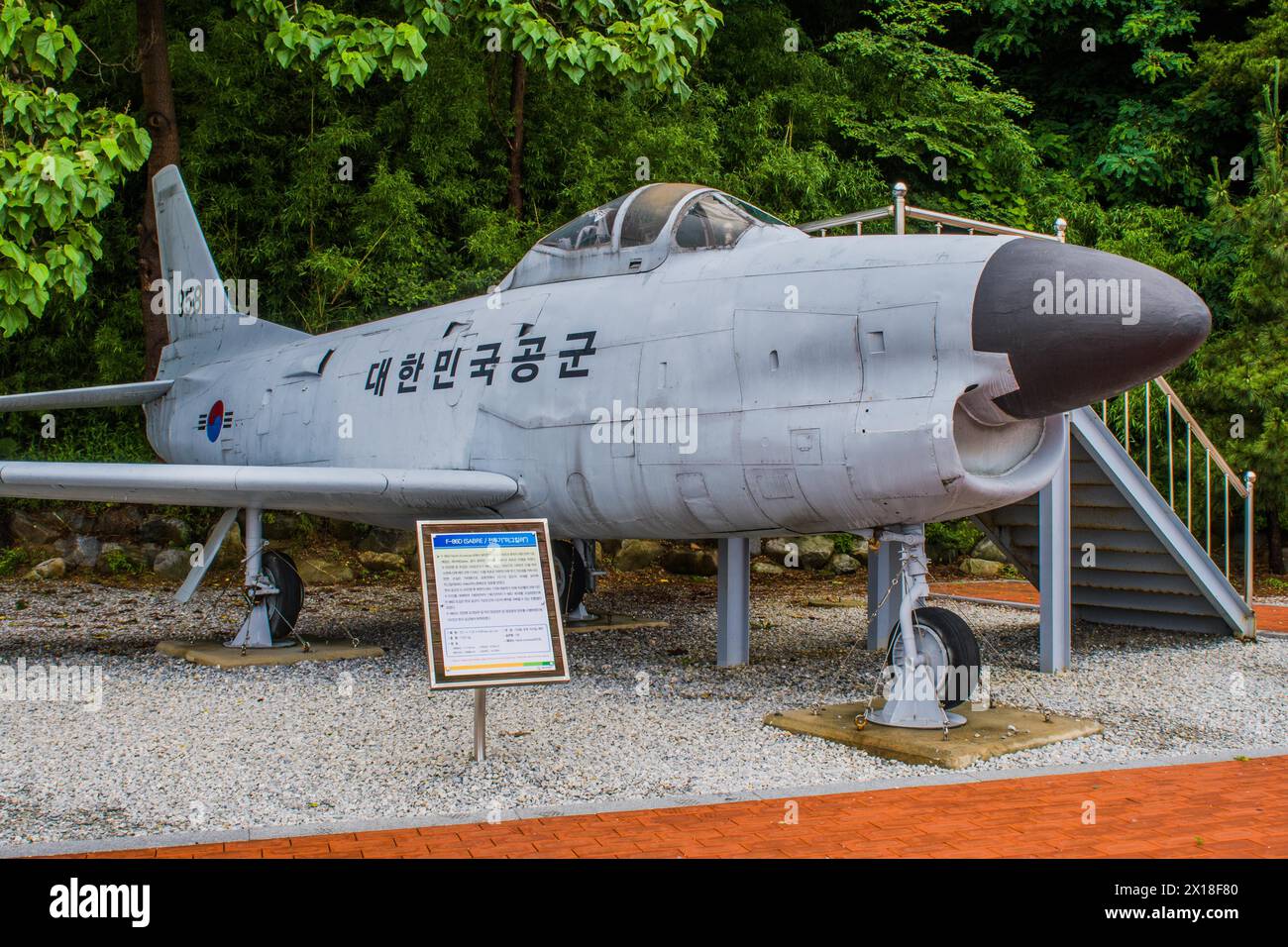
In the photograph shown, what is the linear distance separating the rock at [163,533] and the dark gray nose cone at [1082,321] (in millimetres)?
13068

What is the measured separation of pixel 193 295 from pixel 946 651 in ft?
30.5

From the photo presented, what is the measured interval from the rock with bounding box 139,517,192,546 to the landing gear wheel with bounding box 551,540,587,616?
287 inches

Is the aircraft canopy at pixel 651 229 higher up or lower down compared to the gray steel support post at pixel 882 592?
higher up

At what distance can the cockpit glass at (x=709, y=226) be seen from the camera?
7535 mm

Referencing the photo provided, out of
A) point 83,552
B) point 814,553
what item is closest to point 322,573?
point 83,552

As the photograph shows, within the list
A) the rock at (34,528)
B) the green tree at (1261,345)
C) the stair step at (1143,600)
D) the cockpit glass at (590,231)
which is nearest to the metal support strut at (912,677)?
the cockpit glass at (590,231)

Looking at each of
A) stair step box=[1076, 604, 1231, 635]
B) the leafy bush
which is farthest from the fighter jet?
the leafy bush

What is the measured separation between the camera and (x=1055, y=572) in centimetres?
890

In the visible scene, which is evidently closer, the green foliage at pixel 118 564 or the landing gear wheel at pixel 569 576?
the landing gear wheel at pixel 569 576

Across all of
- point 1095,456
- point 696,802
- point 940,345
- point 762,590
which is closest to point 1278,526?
A: point 762,590

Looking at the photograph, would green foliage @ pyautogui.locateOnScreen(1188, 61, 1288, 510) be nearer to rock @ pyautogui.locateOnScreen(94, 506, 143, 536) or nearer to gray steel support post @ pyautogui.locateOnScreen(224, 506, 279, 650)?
gray steel support post @ pyautogui.locateOnScreen(224, 506, 279, 650)

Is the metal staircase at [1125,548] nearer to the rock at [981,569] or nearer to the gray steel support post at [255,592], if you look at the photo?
the gray steel support post at [255,592]

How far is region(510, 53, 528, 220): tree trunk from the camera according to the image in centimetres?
1762

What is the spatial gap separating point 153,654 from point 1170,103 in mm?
20775
